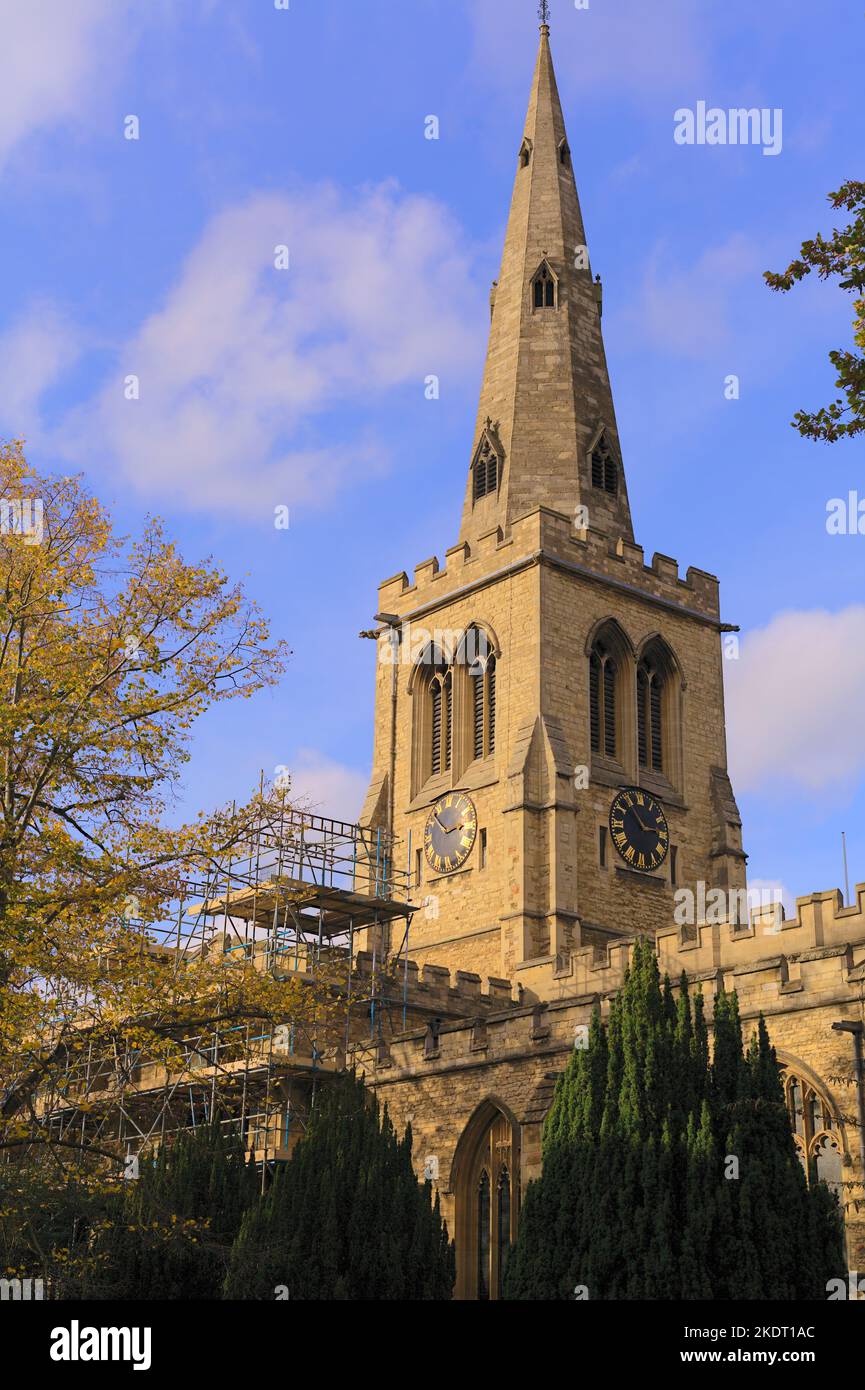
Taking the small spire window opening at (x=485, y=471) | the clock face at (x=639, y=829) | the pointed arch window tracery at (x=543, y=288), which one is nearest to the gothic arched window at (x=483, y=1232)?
the clock face at (x=639, y=829)

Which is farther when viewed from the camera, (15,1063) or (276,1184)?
(276,1184)

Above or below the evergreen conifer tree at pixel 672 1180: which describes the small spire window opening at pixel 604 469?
above

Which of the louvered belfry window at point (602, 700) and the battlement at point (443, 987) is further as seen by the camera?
the louvered belfry window at point (602, 700)

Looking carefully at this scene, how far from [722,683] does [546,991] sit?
1406 cm

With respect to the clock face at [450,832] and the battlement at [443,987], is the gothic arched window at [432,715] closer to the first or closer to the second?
the clock face at [450,832]

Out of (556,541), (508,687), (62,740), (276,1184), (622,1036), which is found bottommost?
(276,1184)

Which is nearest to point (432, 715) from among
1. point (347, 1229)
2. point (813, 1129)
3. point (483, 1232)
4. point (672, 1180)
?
point (483, 1232)

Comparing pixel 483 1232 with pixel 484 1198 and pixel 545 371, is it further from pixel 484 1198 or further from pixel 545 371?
pixel 545 371

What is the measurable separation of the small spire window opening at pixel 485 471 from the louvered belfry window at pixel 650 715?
6203 mm

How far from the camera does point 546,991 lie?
33062 millimetres

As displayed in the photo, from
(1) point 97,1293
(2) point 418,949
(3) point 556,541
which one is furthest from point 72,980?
(3) point 556,541

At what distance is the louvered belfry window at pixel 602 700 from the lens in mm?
41281

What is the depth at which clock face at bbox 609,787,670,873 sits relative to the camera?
132ft

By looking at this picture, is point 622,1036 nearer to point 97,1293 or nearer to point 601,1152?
point 601,1152
